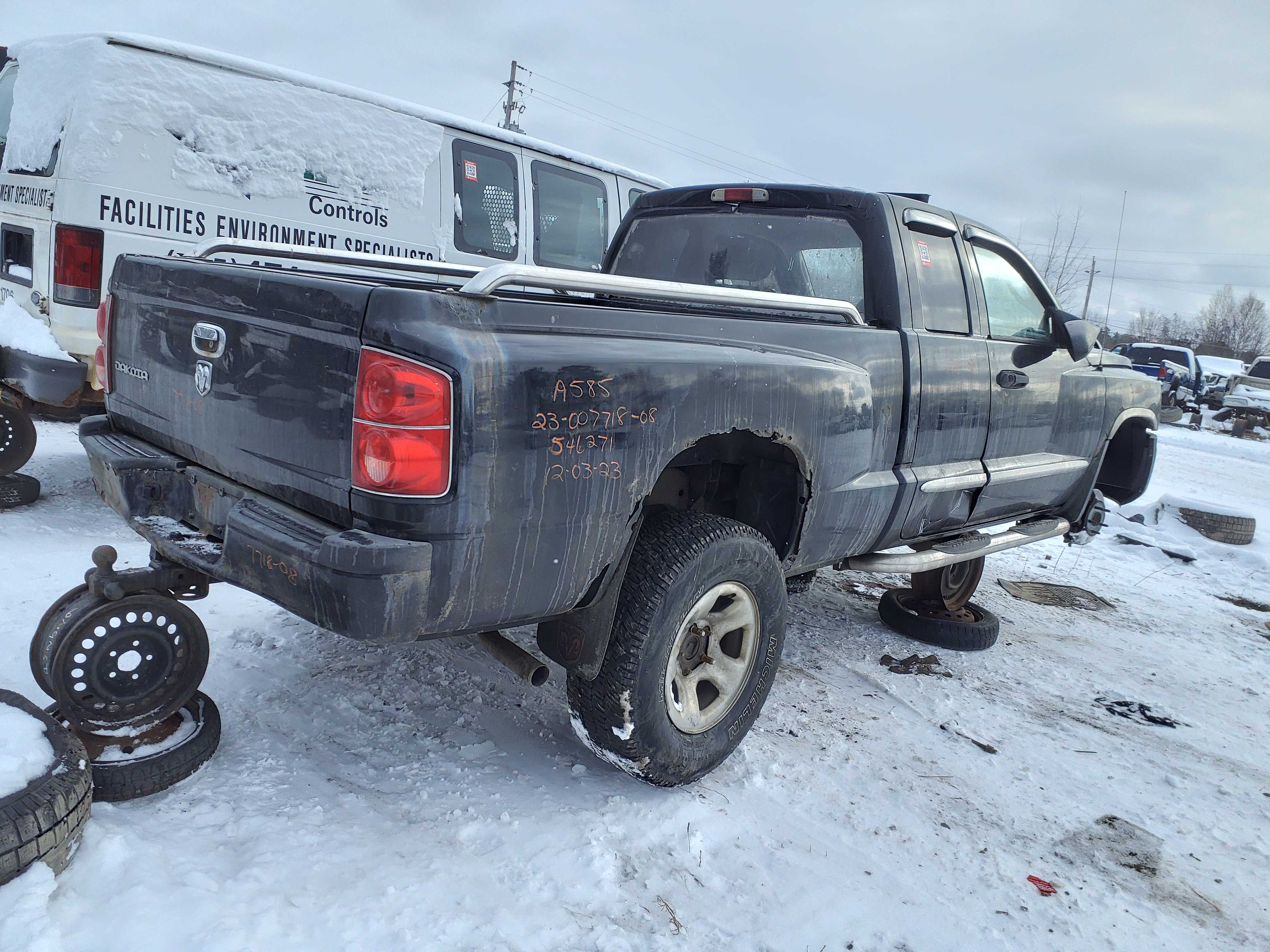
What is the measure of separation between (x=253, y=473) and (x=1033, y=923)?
2439mm

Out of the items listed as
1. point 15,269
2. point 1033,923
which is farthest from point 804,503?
point 15,269

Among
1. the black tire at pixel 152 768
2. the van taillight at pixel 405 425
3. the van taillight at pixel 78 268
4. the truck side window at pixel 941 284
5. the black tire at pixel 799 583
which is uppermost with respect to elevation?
the truck side window at pixel 941 284

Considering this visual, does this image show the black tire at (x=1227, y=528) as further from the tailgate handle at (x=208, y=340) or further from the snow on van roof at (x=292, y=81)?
the tailgate handle at (x=208, y=340)

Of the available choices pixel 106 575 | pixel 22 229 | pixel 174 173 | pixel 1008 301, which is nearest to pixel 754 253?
pixel 1008 301

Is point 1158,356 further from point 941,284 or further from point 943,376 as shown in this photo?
point 943,376

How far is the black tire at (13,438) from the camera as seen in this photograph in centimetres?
486

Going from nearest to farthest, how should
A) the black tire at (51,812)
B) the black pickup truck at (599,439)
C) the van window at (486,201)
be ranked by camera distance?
the black tire at (51,812), the black pickup truck at (599,439), the van window at (486,201)

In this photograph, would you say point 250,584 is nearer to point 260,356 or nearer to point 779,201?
point 260,356

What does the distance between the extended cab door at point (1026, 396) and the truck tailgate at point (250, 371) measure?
2922 millimetres

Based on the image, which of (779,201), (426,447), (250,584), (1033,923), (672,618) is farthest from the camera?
(779,201)

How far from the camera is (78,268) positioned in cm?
457

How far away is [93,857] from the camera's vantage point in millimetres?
2107

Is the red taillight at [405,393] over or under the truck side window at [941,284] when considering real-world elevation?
under

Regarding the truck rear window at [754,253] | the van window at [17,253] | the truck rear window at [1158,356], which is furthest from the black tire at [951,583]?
the truck rear window at [1158,356]
